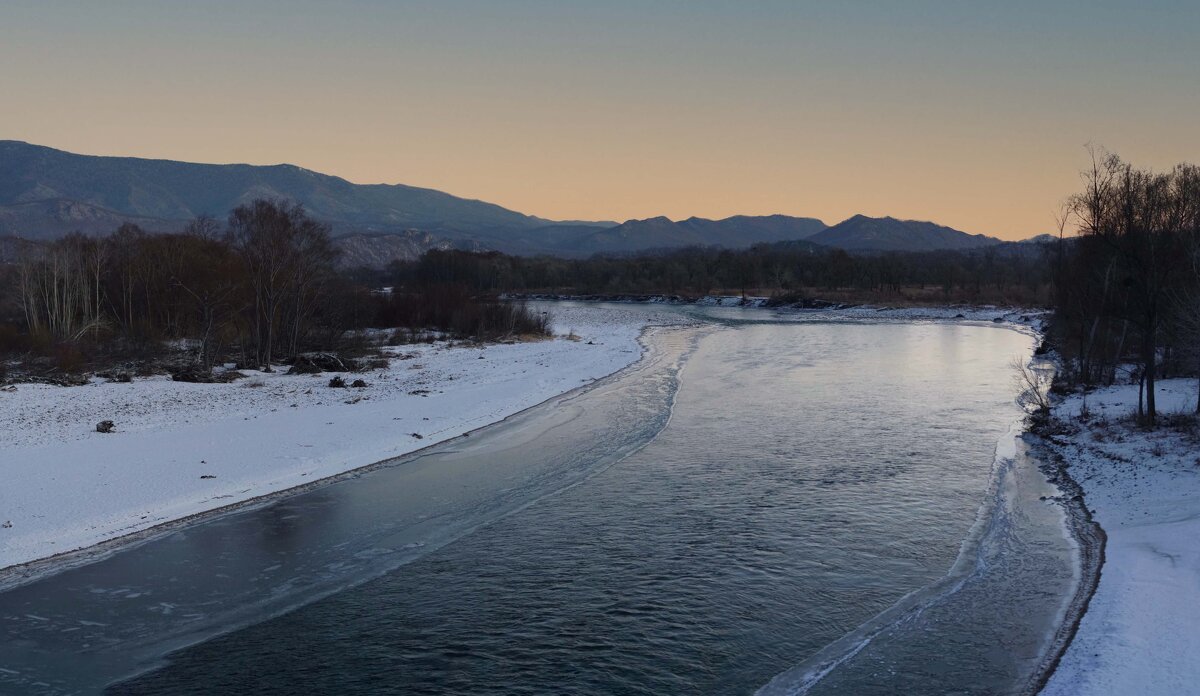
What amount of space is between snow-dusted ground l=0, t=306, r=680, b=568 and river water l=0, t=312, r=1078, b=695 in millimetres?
1273

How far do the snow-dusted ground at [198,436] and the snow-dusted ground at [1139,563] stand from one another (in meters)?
14.2

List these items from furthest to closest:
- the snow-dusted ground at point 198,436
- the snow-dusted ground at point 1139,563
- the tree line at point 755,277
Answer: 1. the tree line at point 755,277
2. the snow-dusted ground at point 198,436
3. the snow-dusted ground at point 1139,563

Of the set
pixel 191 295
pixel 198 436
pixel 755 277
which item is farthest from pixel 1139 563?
pixel 755 277

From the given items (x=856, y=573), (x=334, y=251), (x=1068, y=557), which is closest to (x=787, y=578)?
(x=856, y=573)

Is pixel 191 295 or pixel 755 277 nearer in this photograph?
pixel 191 295

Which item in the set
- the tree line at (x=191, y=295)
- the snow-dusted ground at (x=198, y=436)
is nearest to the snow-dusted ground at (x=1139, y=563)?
the snow-dusted ground at (x=198, y=436)

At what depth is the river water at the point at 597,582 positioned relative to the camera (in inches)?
332

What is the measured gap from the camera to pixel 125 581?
36.1 feet

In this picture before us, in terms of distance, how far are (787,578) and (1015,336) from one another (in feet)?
189

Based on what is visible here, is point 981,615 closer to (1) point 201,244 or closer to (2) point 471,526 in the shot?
(2) point 471,526

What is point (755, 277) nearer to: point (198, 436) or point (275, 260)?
point (275, 260)

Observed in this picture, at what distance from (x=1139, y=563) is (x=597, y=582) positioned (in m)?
8.00

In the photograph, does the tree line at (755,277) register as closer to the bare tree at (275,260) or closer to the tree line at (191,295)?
the tree line at (191,295)

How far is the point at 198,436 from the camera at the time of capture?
19516mm
